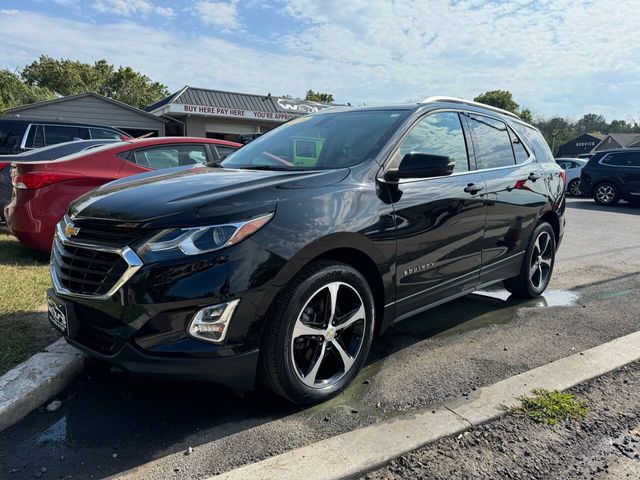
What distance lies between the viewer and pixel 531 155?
189 inches

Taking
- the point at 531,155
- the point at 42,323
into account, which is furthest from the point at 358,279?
the point at 531,155

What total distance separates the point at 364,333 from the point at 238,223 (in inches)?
43.9

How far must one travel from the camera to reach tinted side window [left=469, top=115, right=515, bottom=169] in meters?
4.06

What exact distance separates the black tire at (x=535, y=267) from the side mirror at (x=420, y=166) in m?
2.09

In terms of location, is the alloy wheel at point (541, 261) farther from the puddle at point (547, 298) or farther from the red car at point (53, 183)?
the red car at point (53, 183)

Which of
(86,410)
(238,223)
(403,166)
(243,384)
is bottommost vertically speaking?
(86,410)

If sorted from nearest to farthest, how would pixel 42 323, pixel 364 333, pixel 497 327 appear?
pixel 364 333, pixel 42 323, pixel 497 327

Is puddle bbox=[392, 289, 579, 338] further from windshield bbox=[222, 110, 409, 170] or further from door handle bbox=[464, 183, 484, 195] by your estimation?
windshield bbox=[222, 110, 409, 170]

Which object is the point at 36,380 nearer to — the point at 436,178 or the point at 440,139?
the point at 436,178

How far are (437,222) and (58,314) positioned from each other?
2418 mm

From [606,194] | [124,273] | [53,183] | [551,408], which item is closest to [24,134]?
[53,183]

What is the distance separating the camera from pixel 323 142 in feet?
11.8

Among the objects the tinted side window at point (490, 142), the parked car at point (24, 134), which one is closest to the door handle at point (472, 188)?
the tinted side window at point (490, 142)

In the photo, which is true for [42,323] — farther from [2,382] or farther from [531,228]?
[531,228]
